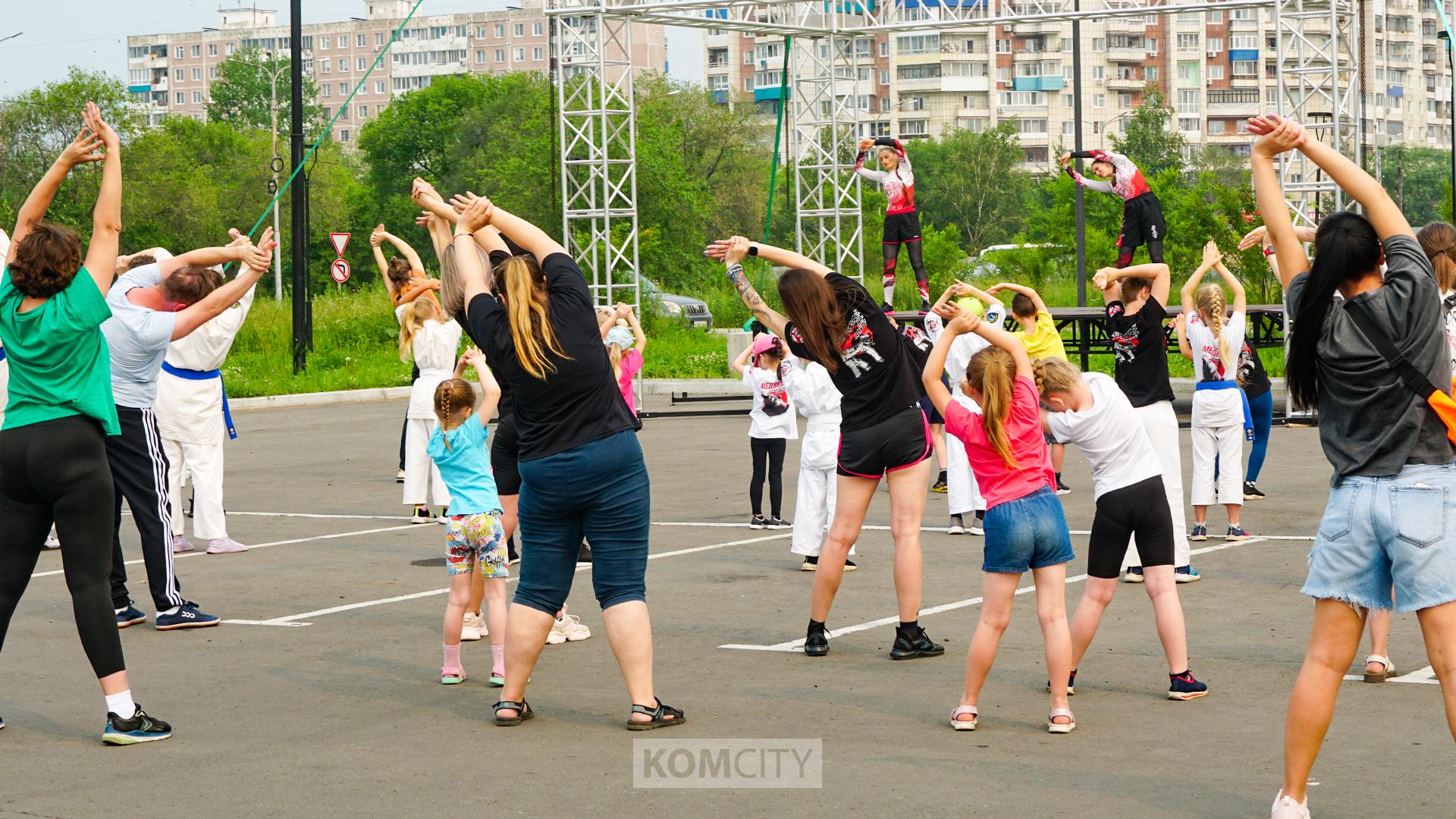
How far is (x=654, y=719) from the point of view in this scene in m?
6.23

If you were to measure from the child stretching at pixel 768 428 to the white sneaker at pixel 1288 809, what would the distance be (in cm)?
763

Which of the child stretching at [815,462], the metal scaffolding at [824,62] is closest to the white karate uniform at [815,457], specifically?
the child stretching at [815,462]

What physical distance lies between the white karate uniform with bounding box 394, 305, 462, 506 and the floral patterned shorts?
4.68m

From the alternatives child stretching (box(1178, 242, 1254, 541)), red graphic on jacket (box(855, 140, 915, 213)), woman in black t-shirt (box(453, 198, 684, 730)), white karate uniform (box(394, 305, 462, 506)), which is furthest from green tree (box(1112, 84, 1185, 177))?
woman in black t-shirt (box(453, 198, 684, 730))

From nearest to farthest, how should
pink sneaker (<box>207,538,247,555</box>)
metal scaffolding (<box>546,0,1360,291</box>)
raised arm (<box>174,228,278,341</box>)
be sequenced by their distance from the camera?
raised arm (<box>174,228,278,341</box>) → pink sneaker (<box>207,538,247,555</box>) → metal scaffolding (<box>546,0,1360,291</box>)

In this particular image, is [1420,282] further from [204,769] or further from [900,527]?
[204,769]

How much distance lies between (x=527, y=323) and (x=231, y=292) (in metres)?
1.89

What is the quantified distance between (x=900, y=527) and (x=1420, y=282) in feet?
10.7

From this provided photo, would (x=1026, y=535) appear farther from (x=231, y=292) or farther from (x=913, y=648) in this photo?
(x=231, y=292)

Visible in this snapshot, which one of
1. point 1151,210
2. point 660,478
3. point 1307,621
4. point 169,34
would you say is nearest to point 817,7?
point 1151,210

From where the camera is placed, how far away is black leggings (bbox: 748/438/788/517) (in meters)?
12.4

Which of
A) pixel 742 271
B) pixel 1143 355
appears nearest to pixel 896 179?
pixel 1143 355

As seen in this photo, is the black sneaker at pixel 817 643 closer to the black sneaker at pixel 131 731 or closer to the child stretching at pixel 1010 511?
the child stretching at pixel 1010 511

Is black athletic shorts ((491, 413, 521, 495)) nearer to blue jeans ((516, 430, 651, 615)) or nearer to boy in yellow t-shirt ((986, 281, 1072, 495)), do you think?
blue jeans ((516, 430, 651, 615))
